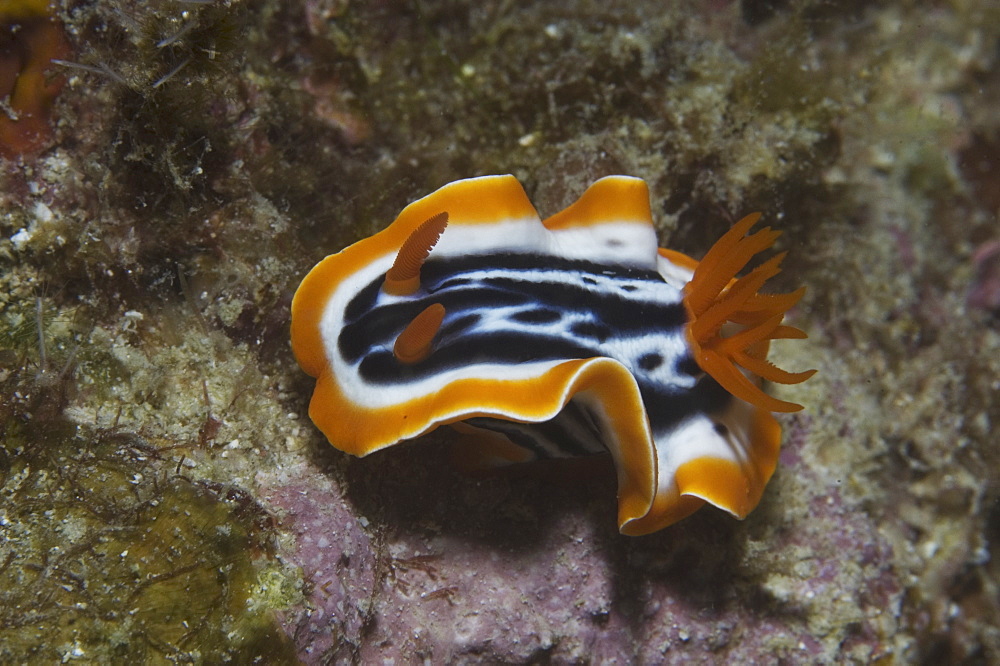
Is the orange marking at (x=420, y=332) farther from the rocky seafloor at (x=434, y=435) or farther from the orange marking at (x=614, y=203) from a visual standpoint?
the orange marking at (x=614, y=203)

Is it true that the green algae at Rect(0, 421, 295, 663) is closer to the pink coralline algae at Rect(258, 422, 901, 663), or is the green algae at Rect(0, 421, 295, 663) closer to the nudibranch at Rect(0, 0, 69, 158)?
the pink coralline algae at Rect(258, 422, 901, 663)

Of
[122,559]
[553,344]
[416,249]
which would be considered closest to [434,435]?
[553,344]

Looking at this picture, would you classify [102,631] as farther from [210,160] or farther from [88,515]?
[210,160]

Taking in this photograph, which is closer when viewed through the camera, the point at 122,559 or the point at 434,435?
the point at 122,559

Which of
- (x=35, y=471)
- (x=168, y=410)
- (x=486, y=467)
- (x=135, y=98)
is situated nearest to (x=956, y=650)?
(x=486, y=467)

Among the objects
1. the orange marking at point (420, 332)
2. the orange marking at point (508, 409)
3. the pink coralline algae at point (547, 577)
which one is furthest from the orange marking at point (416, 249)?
the pink coralline algae at point (547, 577)

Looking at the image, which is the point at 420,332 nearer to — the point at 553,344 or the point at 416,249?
the point at 416,249

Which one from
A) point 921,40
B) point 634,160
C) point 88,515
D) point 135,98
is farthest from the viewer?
point 921,40
